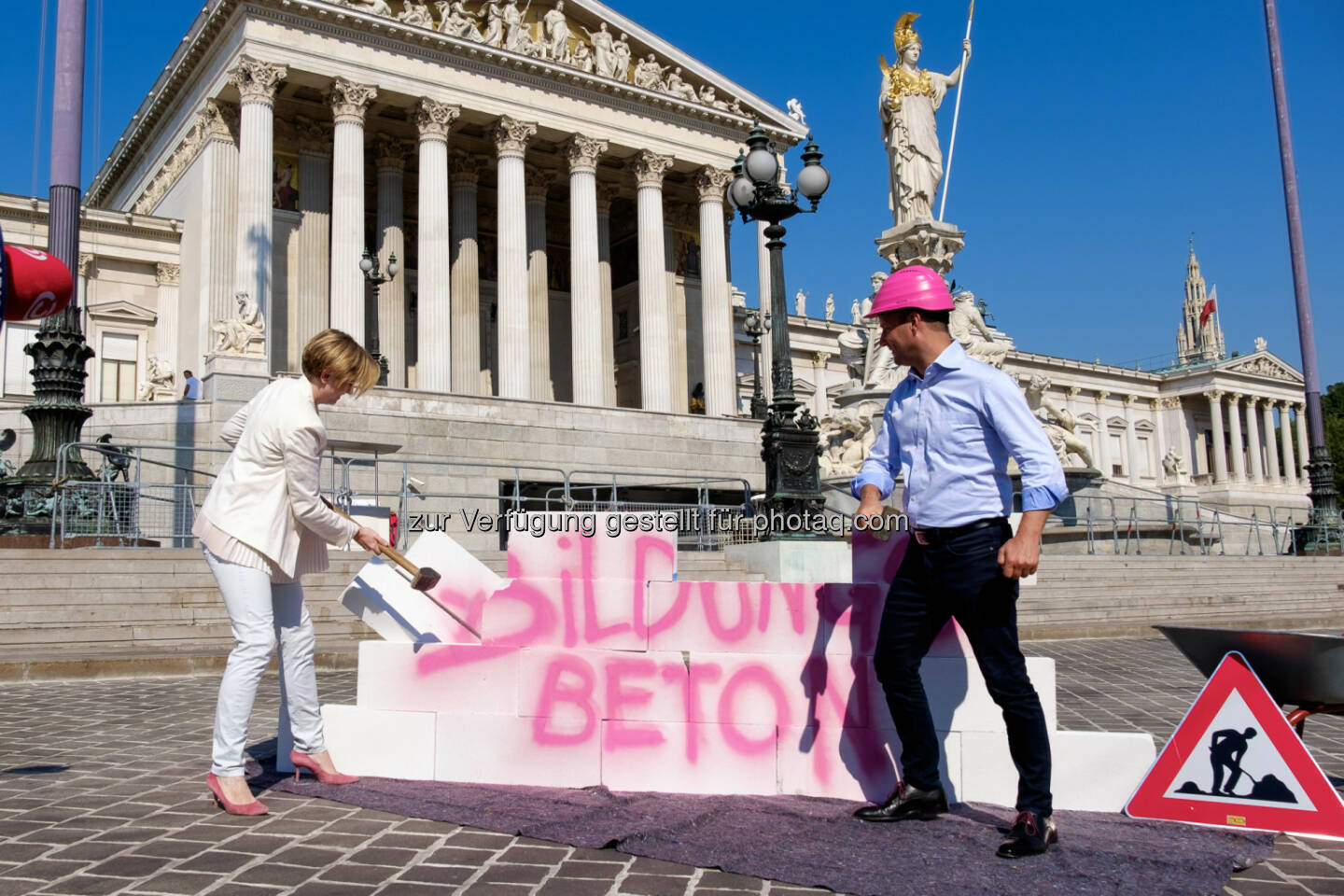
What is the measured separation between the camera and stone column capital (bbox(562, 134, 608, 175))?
36.3 meters

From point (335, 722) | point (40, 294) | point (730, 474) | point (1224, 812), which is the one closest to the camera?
point (1224, 812)

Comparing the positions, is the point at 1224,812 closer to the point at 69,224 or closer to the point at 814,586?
the point at 814,586

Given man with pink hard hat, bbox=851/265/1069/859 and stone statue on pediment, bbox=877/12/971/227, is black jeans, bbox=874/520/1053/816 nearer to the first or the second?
man with pink hard hat, bbox=851/265/1069/859

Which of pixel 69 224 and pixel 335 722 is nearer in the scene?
pixel 335 722

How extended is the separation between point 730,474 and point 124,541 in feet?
70.1

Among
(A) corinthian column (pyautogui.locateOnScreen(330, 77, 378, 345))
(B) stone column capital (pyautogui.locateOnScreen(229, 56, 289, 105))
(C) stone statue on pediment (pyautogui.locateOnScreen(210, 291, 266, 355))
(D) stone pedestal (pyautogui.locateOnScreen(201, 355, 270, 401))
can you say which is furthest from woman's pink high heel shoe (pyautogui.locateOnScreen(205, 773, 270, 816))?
(B) stone column capital (pyautogui.locateOnScreen(229, 56, 289, 105))

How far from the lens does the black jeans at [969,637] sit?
397cm

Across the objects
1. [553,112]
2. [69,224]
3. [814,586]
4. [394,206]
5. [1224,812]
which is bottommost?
[1224,812]

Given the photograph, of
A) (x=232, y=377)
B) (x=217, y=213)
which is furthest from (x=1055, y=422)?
(x=217, y=213)

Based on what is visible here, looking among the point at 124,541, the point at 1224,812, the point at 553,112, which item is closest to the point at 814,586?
the point at 1224,812

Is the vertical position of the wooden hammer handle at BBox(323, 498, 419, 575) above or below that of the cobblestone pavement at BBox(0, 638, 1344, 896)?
above

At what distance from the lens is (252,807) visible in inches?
176

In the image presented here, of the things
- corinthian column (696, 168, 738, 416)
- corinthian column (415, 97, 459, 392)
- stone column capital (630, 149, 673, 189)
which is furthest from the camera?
corinthian column (696, 168, 738, 416)

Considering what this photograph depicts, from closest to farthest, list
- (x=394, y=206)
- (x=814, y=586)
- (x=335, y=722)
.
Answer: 1. (x=814, y=586)
2. (x=335, y=722)
3. (x=394, y=206)
